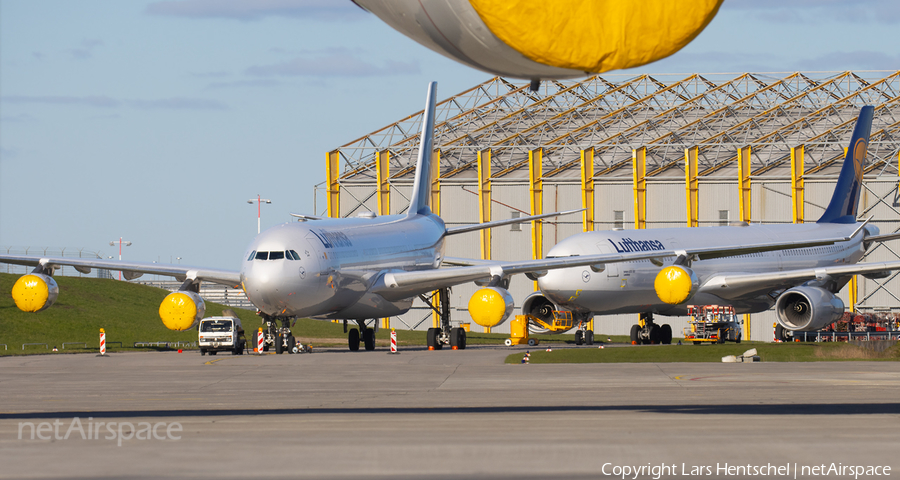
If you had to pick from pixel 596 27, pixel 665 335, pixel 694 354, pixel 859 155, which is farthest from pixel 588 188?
pixel 596 27

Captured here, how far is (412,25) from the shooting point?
3.60 meters

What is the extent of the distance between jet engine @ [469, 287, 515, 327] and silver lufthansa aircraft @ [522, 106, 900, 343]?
5561 millimetres

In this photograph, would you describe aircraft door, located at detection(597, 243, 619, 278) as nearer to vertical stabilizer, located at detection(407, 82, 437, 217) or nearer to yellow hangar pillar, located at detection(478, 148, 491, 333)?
vertical stabilizer, located at detection(407, 82, 437, 217)

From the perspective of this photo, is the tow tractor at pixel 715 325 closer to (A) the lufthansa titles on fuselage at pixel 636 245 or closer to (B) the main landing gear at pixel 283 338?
(A) the lufthansa titles on fuselage at pixel 636 245

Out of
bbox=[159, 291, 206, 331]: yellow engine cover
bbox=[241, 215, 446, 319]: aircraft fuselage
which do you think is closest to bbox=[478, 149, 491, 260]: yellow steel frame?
bbox=[241, 215, 446, 319]: aircraft fuselage

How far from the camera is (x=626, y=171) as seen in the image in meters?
63.4

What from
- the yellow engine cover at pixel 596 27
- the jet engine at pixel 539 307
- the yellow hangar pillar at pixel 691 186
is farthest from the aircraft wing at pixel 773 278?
the yellow engine cover at pixel 596 27

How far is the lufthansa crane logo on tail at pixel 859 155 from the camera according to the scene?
149 ft

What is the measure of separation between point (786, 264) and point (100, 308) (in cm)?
3784

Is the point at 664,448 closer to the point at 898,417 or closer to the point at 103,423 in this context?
the point at 898,417

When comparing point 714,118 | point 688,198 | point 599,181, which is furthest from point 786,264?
point 714,118

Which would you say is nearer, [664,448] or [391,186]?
[664,448]

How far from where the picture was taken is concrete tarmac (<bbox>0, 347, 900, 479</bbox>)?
7.77m

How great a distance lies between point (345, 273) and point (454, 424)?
21.2 m
